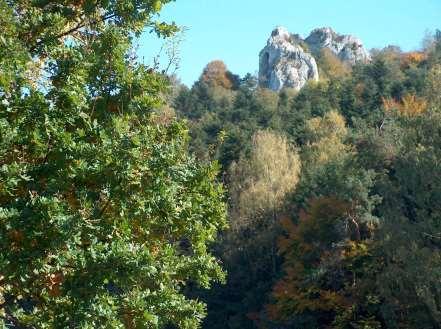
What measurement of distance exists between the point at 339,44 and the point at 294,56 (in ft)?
76.0

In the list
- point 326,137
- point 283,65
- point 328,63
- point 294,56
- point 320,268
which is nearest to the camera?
point 320,268

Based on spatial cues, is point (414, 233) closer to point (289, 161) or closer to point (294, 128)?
point (289, 161)

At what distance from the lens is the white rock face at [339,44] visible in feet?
390

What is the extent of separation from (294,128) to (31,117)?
5060 centimetres

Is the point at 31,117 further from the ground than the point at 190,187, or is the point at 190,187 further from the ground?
the point at 31,117

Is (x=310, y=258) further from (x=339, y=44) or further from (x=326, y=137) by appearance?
(x=339, y=44)

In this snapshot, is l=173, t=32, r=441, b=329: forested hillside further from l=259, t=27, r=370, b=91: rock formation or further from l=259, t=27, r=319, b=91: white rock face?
l=259, t=27, r=319, b=91: white rock face

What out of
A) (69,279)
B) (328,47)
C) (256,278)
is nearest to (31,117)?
(69,279)

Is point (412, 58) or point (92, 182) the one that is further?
point (412, 58)

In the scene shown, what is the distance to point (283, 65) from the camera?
10250 centimetres

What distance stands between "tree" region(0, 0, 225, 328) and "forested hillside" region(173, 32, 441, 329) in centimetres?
202

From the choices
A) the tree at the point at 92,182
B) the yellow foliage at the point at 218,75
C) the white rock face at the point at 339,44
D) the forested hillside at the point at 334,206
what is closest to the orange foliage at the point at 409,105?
the forested hillside at the point at 334,206

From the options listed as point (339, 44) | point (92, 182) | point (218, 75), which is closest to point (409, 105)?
point (92, 182)

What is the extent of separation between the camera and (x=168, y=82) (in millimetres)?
9578
